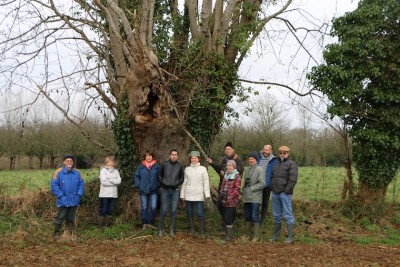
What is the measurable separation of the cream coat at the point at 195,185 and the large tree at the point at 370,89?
5.31m

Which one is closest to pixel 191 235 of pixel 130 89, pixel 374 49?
pixel 130 89

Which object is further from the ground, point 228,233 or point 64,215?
point 64,215

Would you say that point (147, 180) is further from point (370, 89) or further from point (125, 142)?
point (370, 89)

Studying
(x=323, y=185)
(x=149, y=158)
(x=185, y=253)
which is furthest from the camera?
(x=323, y=185)

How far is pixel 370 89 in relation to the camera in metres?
12.8

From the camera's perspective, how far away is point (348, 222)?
39.4 feet

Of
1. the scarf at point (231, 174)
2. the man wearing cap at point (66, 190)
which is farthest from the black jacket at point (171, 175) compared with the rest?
the man wearing cap at point (66, 190)

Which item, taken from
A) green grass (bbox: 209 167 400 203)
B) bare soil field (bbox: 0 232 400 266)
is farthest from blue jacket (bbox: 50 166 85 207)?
green grass (bbox: 209 167 400 203)

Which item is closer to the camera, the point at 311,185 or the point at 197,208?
the point at 197,208

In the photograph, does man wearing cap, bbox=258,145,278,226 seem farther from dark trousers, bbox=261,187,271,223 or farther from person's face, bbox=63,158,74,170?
person's face, bbox=63,158,74,170

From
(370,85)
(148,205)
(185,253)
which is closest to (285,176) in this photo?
(185,253)

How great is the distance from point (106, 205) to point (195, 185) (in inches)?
80.7

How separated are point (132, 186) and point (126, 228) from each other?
125 cm

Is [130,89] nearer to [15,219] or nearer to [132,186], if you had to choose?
[132,186]
